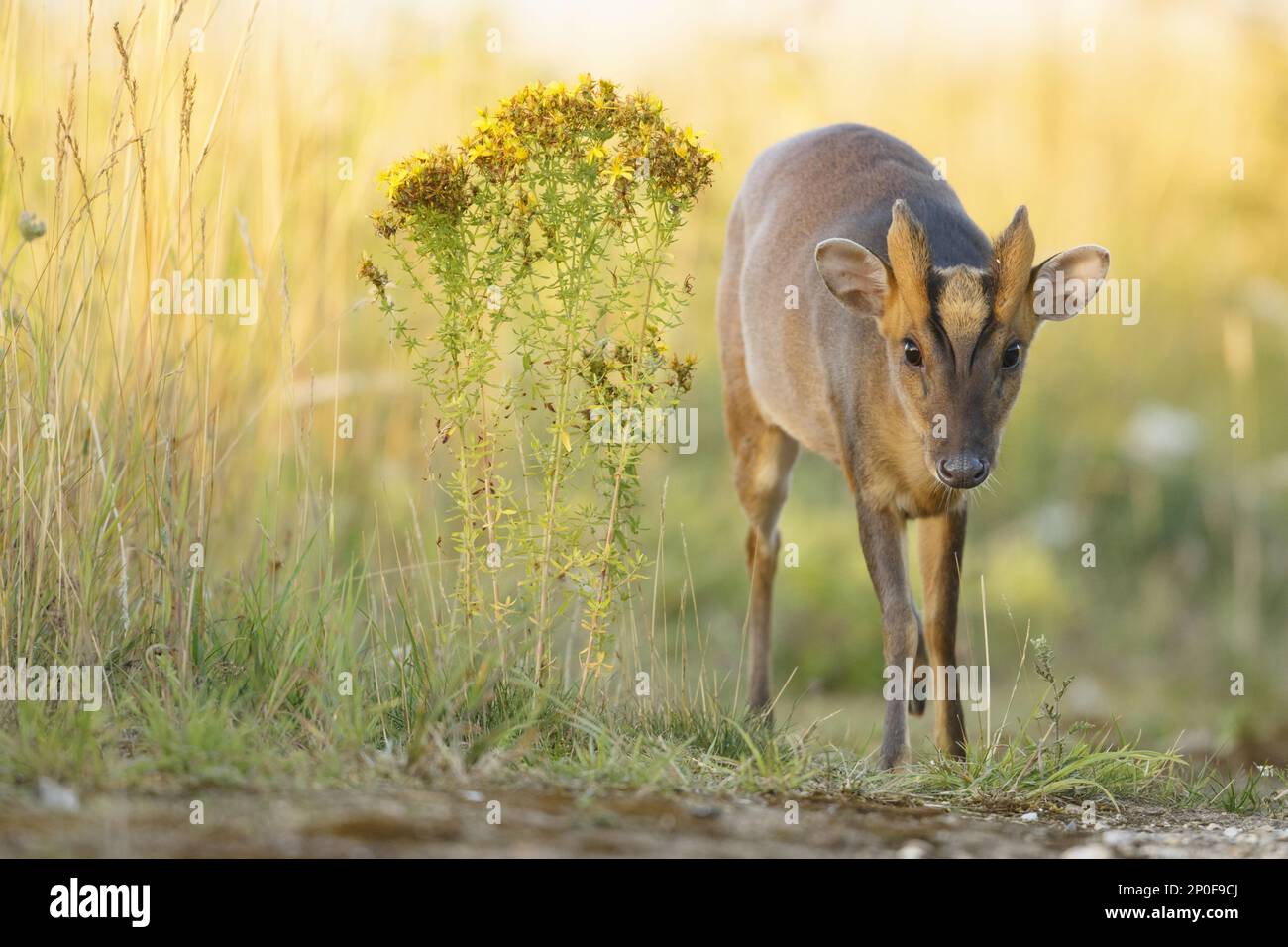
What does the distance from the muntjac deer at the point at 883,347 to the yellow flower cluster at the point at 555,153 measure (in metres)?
0.69

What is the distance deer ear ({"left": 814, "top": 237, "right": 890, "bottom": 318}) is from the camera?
17.9 feet

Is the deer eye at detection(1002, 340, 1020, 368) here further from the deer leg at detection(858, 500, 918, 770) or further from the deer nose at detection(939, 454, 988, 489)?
the deer leg at detection(858, 500, 918, 770)

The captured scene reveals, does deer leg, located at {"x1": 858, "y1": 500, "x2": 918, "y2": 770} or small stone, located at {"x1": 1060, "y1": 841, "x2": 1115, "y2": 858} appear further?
deer leg, located at {"x1": 858, "y1": 500, "x2": 918, "y2": 770}

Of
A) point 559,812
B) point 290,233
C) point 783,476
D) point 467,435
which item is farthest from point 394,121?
point 559,812

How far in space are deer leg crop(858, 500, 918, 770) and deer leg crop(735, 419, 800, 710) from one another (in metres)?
1.08

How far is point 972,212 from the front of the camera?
12273mm

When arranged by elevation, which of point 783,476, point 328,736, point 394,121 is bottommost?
A: point 328,736

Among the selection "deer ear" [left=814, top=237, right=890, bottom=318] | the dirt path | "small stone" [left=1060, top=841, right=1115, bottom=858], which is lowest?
"small stone" [left=1060, top=841, right=1115, bottom=858]

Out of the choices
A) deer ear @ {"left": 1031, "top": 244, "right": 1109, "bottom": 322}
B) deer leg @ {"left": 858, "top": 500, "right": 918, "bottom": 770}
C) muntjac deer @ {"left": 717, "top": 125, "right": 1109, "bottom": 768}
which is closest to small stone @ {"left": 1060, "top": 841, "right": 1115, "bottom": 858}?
muntjac deer @ {"left": 717, "top": 125, "right": 1109, "bottom": 768}

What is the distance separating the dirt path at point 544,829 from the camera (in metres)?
3.45

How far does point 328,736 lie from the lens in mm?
4359
